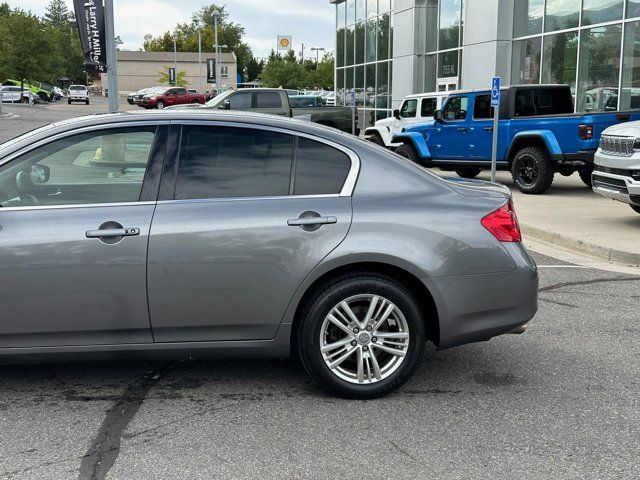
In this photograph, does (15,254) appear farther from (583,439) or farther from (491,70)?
(491,70)

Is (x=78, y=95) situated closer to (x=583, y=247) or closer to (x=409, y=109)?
(x=409, y=109)

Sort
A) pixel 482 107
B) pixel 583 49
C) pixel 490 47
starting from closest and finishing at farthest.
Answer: pixel 482 107 → pixel 583 49 → pixel 490 47

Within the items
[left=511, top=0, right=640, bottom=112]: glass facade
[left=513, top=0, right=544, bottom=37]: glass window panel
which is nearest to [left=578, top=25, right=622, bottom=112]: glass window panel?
[left=511, top=0, right=640, bottom=112]: glass facade

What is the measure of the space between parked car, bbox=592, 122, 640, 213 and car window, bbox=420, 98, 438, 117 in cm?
734

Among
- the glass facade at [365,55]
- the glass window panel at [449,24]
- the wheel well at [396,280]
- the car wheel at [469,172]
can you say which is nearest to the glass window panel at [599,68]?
the car wheel at [469,172]

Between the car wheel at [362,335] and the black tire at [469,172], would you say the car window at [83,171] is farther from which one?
the black tire at [469,172]

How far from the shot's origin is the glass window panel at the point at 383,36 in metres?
28.9

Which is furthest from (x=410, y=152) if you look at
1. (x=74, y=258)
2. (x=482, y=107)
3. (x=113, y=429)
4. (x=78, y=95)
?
(x=78, y=95)

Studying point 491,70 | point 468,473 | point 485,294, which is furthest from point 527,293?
point 491,70

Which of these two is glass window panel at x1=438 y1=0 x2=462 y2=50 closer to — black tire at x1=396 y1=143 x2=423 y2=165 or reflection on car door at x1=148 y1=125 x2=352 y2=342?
black tire at x1=396 y1=143 x2=423 y2=165

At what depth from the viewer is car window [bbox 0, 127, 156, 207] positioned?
4.04 metres

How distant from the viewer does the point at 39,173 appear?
418 cm

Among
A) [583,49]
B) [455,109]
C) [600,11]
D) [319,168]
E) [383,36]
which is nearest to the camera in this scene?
[319,168]

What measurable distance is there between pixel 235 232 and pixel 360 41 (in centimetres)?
2944
